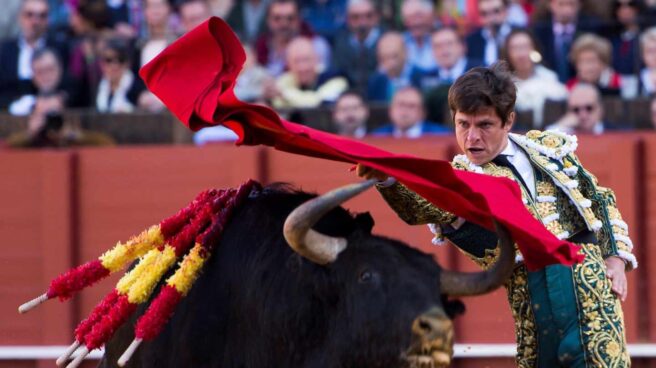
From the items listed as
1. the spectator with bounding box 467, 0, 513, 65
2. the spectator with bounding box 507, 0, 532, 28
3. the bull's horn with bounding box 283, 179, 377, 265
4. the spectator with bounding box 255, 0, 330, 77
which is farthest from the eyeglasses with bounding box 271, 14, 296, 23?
the bull's horn with bounding box 283, 179, 377, 265

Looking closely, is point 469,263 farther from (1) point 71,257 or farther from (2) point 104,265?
(2) point 104,265

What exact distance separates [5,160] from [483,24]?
9.43 feet

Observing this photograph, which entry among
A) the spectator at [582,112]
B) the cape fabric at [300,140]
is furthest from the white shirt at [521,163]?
the spectator at [582,112]

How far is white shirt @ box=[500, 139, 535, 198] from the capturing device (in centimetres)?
390

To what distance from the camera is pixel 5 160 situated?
726 cm

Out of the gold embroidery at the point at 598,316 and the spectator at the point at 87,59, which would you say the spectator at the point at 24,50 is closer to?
the spectator at the point at 87,59

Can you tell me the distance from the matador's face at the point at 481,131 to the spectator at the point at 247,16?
16.5 feet

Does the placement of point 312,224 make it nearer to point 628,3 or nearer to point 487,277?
point 487,277

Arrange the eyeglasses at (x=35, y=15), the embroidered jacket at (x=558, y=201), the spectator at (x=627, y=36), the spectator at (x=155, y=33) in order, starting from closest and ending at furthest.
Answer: the embroidered jacket at (x=558, y=201) → the spectator at (x=627, y=36) → the spectator at (x=155, y=33) → the eyeglasses at (x=35, y=15)

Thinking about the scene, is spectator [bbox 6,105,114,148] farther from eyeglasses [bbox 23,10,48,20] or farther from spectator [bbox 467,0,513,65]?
spectator [bbox 467,0,513,65]

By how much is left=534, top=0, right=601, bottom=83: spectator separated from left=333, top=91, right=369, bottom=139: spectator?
116cm

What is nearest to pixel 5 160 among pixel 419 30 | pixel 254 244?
pixel 419 30

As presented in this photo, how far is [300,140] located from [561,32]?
14.4 ft

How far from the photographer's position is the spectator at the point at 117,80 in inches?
314
